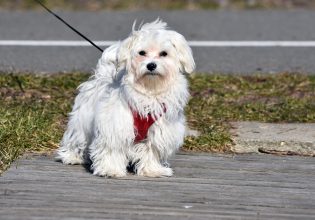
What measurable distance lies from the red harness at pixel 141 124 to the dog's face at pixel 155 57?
0.53 ft

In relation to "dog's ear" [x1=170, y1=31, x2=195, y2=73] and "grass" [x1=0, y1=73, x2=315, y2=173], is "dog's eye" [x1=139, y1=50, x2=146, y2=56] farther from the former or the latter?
"grass" [x1=0, y1=73, x2=315, y2=173]

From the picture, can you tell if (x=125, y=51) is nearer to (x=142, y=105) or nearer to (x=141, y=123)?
(x=142, y=105)

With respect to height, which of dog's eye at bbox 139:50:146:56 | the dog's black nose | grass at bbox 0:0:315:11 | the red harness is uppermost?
dog's eye at bbox 139:50:146:56

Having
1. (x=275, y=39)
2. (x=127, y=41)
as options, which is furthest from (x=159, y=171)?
(x=275, y=39)

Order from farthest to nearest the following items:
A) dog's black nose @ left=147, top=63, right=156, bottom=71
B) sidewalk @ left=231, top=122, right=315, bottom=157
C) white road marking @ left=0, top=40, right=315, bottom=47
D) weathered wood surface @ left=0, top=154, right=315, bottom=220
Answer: white road marking @ left=0, top=40, right=315, bottom=47 → sidewalk @ left=231, top=122, right=315, bottom=157 → dog's black nose @ left=147, top=63, right=156, bottom=71 → weathered wood surface @ left=0, top=154, right=315, bottom=220

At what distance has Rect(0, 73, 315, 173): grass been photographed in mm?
6723

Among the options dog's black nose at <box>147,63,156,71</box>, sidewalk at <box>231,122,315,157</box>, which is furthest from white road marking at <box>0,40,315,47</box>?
dog's black nose at <box>147,63,156,71</box>

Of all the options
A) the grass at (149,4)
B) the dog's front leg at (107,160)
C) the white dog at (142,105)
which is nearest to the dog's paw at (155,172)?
the white dog at (142,105)

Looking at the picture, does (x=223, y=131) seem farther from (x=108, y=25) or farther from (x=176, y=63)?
(x=108, y=25)

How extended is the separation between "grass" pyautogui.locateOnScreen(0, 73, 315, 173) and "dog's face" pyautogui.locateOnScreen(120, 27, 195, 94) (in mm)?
1008

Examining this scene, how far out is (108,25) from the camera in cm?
1084

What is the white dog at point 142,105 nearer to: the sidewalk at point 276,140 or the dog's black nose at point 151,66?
the dog's black nose at point 151,66

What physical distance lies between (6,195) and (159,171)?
1036mm

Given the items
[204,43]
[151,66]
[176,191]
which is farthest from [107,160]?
[204,43]
